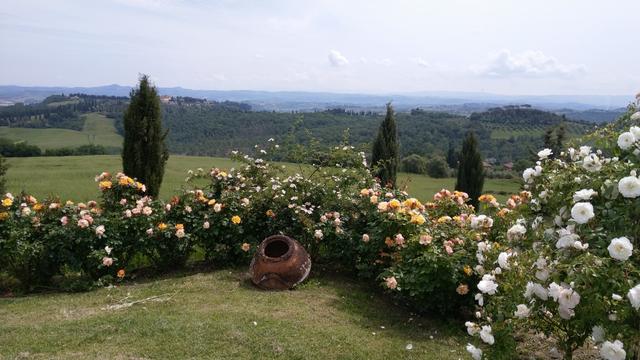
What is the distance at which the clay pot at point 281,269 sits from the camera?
590cm

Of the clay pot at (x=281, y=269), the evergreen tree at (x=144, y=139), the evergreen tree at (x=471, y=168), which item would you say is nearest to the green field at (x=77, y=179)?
the evergreen tree at (x=471, y=168)

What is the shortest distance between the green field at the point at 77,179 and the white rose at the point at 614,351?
20196 mm

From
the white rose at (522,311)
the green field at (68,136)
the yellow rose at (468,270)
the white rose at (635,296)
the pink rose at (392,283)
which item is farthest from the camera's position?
the green field at (68,136)

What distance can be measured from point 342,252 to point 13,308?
3885 millimetres

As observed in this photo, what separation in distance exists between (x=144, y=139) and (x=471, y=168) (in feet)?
61.3

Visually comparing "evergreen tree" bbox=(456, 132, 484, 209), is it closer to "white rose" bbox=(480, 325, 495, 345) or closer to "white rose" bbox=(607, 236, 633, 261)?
"white rose" bbox=(480, 325, 495, 345)

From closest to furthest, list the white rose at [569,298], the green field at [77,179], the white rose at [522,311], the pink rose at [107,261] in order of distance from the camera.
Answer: the white rose at [569,298], the white rose at [522,311], the pink rose at [107,261], the green field at [77,179]

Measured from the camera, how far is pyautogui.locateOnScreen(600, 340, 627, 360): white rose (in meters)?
2.08

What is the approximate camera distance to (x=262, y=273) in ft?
19.5

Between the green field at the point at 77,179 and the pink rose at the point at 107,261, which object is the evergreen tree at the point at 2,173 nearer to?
the pink rose at the point at 107,261

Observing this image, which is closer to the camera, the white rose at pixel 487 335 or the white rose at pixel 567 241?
the white rose at pixel 567 241

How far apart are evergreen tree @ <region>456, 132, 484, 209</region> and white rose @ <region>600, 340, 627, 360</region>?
24.1 meters

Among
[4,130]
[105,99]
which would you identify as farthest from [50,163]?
[105,99]

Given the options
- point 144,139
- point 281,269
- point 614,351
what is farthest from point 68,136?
point 614,351
